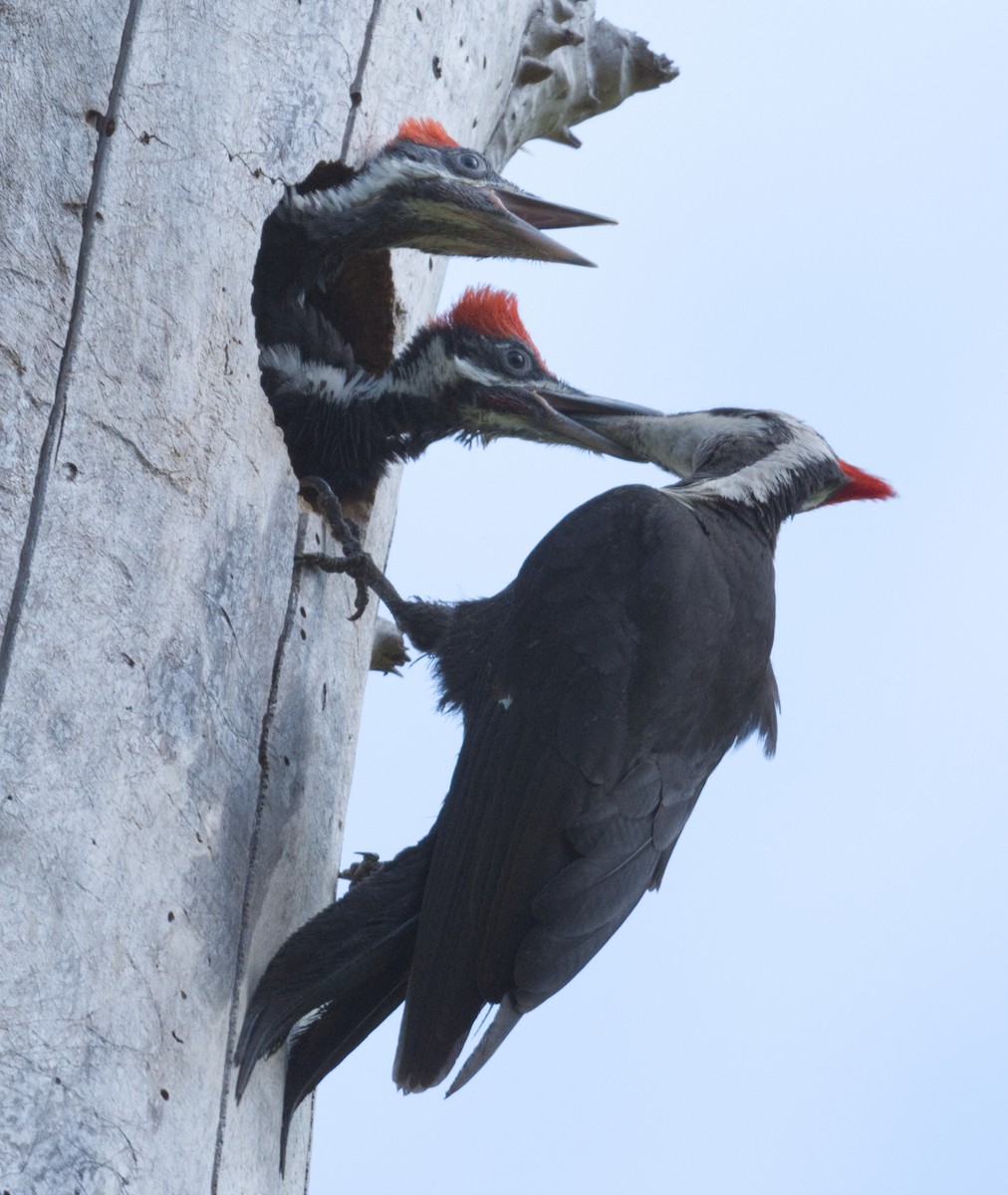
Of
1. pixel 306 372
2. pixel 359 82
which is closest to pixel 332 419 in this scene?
pixel 306 372

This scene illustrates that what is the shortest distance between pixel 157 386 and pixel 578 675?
863mm

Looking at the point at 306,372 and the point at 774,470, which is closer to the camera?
the point at 306,372

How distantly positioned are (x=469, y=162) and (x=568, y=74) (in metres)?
0.93

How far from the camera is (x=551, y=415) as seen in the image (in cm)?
359

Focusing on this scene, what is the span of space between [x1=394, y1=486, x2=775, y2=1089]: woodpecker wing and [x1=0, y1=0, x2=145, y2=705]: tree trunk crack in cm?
83

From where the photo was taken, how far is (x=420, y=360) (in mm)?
3510

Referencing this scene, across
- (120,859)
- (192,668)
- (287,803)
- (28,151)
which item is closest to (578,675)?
(287,803)

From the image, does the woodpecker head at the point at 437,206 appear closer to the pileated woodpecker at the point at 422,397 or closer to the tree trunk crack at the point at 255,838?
the pileated woodpecker at the point at 422,397

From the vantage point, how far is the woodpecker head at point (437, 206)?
3168 millimetres

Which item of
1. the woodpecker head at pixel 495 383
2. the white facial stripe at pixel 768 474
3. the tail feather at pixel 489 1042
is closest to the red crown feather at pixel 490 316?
the woodpecker head at pixel 495 383

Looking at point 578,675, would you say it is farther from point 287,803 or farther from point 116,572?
point 116,572

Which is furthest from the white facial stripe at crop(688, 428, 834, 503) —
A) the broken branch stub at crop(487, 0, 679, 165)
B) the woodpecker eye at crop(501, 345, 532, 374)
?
the broken branch stub at crop(487, 0, 679, 165)

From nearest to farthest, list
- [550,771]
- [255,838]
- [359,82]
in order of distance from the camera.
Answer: [255,838]
[550,771]
[359,82]

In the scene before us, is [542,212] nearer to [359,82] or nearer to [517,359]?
[517,359]
